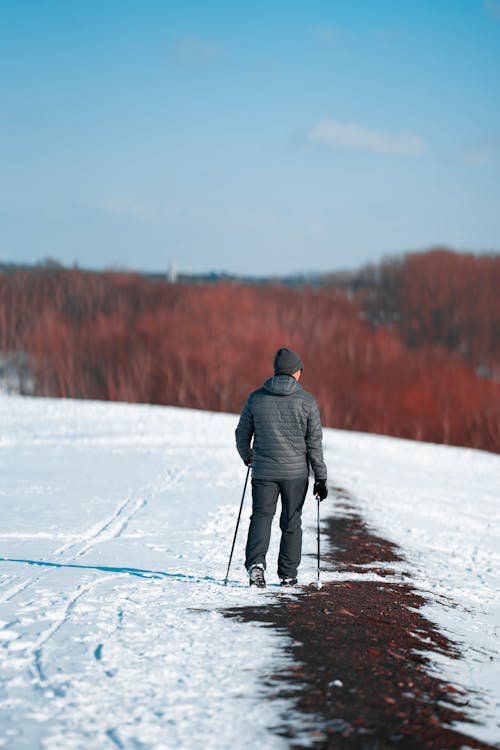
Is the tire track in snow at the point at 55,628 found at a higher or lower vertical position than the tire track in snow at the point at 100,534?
higher

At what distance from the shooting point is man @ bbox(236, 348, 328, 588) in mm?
7711

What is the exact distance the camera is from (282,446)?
7.70 meters

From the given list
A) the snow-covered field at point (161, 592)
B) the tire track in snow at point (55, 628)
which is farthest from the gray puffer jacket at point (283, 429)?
the tire track in snow at point (55, 628)

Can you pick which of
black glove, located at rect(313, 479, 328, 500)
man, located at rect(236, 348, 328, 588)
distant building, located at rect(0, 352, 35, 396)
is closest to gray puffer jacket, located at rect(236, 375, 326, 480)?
man, located at rect(236, 348, 328, 588)

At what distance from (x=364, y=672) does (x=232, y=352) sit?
189ft

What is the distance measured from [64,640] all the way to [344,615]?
7.50 ft

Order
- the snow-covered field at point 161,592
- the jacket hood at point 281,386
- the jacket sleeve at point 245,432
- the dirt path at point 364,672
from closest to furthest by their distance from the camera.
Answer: the dirt path at point 364,672, the snow-covered field at point 161,592, the jacket hood at point 281,386, the jacket sleeve at point 245,432

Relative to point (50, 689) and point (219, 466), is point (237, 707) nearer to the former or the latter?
point (50, 689)

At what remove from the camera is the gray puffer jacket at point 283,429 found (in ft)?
25.3

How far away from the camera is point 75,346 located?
227 feet

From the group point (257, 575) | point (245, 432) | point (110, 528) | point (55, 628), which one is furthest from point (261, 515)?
point (110, 528)

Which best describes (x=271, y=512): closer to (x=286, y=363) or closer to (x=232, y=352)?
(x=286, y=363)

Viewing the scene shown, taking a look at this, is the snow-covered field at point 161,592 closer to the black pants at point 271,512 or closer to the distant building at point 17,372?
the black pants at point 271,512

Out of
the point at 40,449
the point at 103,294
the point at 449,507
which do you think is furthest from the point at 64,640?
the point at 103,294
